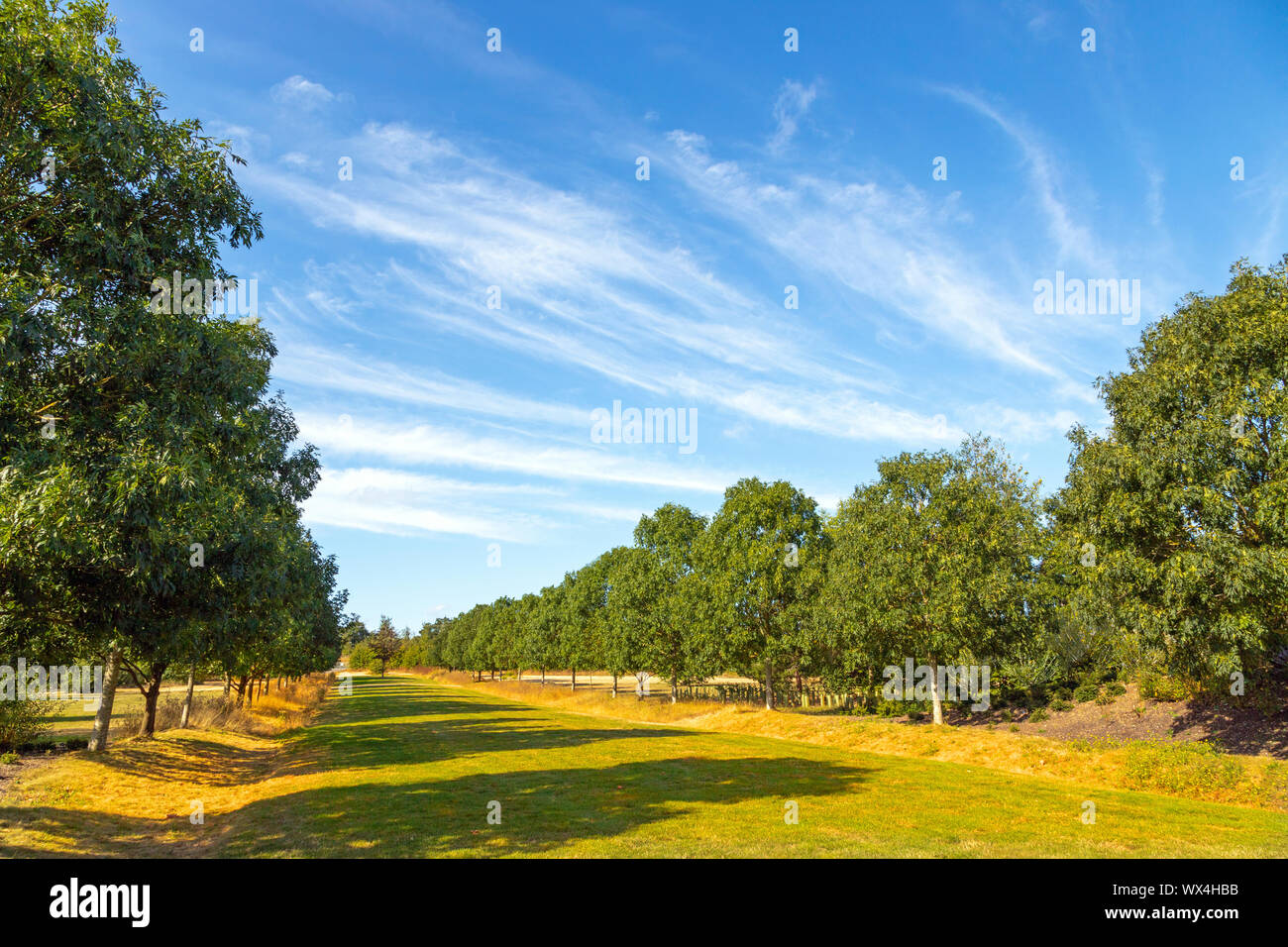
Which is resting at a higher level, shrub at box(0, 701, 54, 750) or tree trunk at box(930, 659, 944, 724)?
shrub at box(0, 701, 54, 750)

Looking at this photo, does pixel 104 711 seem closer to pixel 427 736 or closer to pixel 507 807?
pixel 427 736

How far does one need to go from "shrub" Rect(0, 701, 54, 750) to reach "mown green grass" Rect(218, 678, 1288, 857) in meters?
9.14

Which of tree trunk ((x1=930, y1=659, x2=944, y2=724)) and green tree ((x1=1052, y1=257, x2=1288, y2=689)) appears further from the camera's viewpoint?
tree trunk ((x1=930, y1=659, x2=944, y2=724))

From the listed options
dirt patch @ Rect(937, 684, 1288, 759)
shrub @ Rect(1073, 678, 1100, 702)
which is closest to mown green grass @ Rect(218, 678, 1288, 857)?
Result: dirt patch @ Rect(937, 684, 1288, 759)

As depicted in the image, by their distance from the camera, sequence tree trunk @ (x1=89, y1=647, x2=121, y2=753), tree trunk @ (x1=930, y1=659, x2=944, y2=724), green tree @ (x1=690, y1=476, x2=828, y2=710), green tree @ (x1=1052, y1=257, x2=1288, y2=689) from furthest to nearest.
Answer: green tree @ (x1=690, y1=476, x2=828, y2=710), tree trunk @ (x1=930, y1=659, x2=944, y2=724), tree trunk @ (x1=89, y1=647, x2=121, y2=753), green tree @ (x1=1052, y1=257, x2=1288, y2=689)

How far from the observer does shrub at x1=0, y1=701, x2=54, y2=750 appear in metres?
24.4

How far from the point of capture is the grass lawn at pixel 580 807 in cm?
1327

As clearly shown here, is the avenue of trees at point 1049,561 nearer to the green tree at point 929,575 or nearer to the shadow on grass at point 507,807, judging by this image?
A: the green tree at point 929,575

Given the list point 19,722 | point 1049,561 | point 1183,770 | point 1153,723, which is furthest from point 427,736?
point 1049,561

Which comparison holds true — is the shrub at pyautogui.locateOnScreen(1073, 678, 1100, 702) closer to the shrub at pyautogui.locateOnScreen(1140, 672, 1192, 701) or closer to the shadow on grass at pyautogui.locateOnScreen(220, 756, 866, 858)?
the shrub at pyautogui.locateOnScreen(1140, 672, 1192, 701)

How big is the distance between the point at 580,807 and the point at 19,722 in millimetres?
23235

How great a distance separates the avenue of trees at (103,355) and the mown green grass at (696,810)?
19.3 feet

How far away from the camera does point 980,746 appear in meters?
28.2
